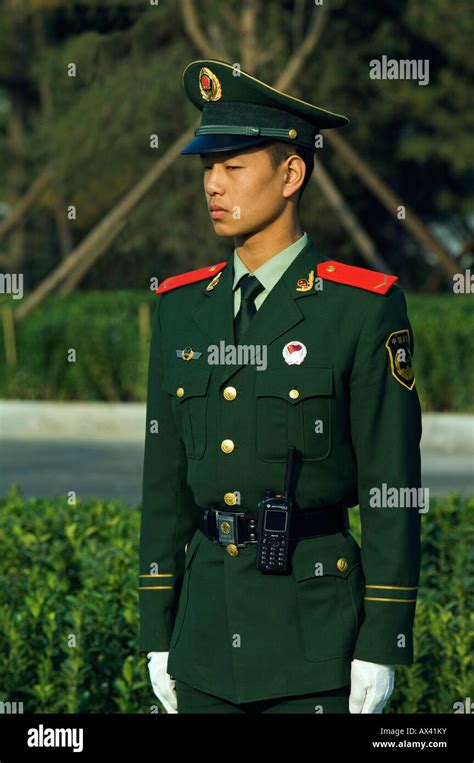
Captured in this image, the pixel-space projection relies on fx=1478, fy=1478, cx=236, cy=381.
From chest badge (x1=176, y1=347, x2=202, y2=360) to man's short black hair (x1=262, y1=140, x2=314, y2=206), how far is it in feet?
1.56

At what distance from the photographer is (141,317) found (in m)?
17.1

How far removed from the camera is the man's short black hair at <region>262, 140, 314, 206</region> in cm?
349

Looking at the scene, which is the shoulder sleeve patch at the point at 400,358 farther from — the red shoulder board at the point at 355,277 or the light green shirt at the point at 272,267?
the light green shirt at the point at 272,267

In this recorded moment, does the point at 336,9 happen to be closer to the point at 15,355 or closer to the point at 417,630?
the point at 15,355

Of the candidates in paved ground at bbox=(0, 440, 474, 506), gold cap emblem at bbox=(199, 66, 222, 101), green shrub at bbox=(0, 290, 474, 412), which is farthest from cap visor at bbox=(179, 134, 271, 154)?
green shrub at bbox=(0, 290, 474, 412)

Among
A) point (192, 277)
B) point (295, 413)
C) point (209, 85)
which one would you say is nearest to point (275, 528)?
point (295, 413)

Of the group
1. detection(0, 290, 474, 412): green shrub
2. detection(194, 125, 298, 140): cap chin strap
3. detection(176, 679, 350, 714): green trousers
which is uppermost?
detection(0, 290, 474, 412): green shrub

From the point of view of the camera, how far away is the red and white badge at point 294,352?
11.5 ft

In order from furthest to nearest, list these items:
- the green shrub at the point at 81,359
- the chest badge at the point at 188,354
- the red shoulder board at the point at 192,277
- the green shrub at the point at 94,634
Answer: the green shrub at the point at 81,359 < the green shrub at the point at 94,634 < the red shoulder board at the point at 192,277 < the chest badge at the point at 188,354

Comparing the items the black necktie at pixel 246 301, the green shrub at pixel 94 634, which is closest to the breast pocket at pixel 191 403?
the black necktie at pixel 246 301

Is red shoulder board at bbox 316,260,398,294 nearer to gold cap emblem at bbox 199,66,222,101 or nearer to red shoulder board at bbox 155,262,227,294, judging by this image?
red shoulder board at bbox 155,262,227,294

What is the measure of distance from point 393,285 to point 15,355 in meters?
14.4

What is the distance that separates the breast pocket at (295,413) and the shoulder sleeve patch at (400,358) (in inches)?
5.8
